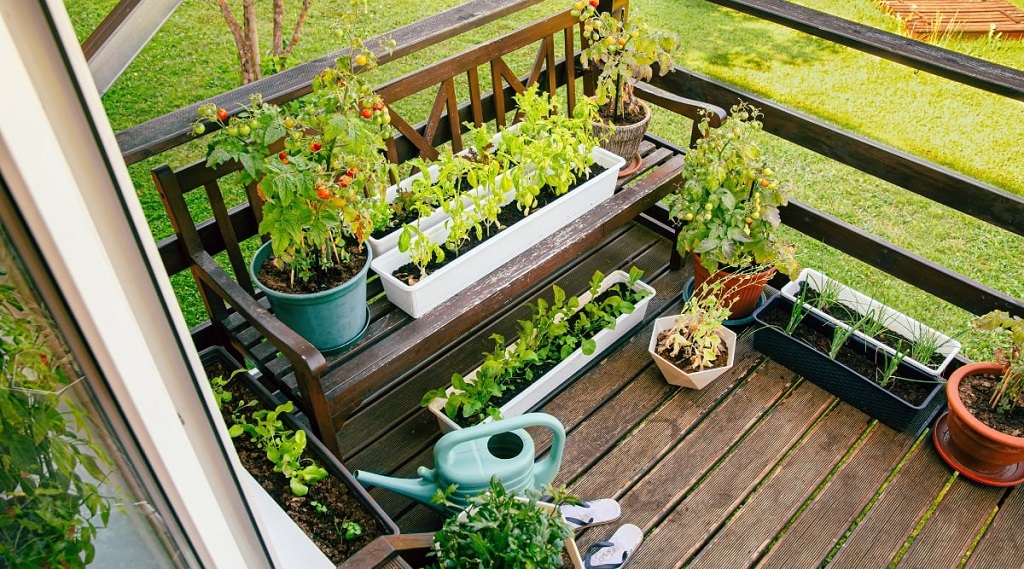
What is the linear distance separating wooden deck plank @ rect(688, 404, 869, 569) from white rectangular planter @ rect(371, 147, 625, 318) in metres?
0.97

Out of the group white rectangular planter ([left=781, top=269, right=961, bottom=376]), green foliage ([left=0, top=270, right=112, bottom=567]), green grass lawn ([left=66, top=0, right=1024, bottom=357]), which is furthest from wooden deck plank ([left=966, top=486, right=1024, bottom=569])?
green foliage ([left=0, top=270, right=112, bottom=567])

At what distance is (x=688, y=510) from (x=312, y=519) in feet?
3.40

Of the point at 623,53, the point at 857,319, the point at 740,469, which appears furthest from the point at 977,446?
the point at 623,53

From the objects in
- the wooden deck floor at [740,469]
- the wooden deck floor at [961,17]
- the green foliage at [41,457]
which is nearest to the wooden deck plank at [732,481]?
the wooden deck floor at [740,469]

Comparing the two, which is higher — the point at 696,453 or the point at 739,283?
the point at 739,283

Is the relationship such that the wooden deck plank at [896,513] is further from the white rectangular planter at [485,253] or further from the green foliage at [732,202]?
the white rectangular planter at [485,253]

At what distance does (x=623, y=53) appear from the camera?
245 centimetres

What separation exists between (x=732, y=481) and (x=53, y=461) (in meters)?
1.88

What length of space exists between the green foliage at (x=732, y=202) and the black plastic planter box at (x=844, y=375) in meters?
0.27

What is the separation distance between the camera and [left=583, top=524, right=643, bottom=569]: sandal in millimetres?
2014

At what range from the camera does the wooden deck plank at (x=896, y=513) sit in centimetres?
209

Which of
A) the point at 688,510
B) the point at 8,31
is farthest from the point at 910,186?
the point at 8,31

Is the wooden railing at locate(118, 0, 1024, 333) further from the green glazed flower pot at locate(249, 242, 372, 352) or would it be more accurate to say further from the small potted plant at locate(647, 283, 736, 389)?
the small potted plant at locate(647, 283, 736, 389)

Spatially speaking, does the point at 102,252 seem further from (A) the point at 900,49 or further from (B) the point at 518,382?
(A) the point at 900,49
